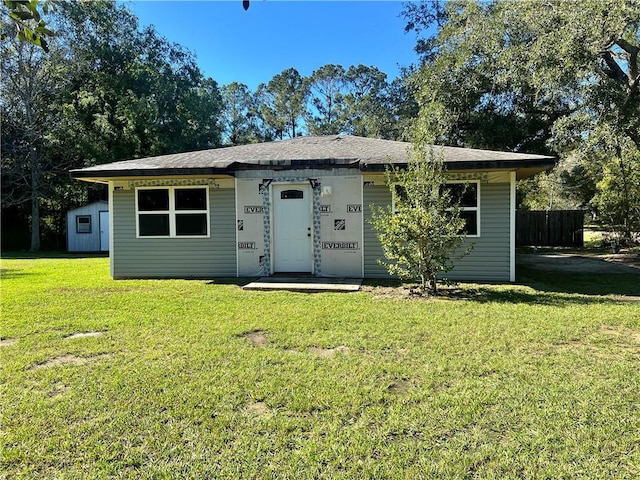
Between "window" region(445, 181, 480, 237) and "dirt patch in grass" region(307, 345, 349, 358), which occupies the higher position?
"window" region(445, 181, 480, 237)

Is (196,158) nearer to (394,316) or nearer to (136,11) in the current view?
(394,316)

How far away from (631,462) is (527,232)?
18850 millimetres

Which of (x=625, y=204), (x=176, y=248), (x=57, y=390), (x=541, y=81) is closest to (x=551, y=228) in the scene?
(x=625, y=204)

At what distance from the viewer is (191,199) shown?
9.83 m

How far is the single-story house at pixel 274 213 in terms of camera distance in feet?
28.9

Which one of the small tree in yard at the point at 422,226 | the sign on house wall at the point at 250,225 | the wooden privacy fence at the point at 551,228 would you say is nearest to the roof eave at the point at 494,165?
the small tree in yard at the point at 422,226

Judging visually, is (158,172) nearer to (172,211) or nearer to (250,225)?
(172,211)

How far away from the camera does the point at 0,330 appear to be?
16.5 feet

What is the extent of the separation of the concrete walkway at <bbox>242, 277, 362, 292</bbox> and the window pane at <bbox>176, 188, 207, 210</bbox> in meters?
2.38

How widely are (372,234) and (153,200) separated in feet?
16.8

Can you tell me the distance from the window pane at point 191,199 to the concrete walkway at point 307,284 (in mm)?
2379

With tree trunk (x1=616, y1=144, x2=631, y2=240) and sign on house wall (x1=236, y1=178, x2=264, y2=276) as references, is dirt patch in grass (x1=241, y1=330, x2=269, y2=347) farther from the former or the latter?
tree trunk (x1=616, y1=144, x2=631, y2=240)

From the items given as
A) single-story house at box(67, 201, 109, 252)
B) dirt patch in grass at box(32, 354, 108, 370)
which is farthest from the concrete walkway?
single-story house at box(67, 201, 109, 252)

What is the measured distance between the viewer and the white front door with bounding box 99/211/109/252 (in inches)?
766
